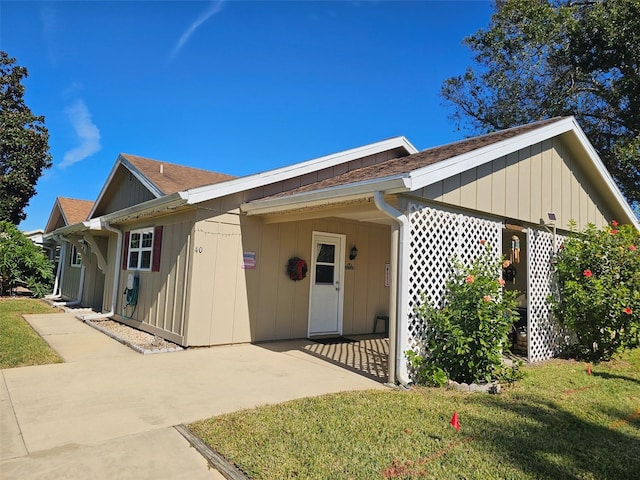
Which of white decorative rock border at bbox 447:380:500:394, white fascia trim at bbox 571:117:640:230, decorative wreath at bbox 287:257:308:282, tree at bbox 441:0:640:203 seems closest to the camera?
white decorative rock border at bbox 447:380:500:394

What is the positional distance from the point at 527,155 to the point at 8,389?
8437 mm

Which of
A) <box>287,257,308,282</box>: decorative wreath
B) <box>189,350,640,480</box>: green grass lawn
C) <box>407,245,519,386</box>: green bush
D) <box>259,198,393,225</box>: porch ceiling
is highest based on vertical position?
<box>259,198,393,225</box>: porch ceiling

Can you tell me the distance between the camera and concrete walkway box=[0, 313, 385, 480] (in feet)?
9.79

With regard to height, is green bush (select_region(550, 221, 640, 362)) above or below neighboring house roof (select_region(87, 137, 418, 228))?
below

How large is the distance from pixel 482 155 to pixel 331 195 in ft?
7.71

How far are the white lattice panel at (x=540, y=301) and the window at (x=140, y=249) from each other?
300 inches

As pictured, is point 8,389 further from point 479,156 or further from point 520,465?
point 479,156

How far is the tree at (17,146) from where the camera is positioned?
21766 millimetres

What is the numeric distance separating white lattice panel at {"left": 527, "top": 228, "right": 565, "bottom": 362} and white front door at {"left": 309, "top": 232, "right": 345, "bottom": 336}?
365 centimetres

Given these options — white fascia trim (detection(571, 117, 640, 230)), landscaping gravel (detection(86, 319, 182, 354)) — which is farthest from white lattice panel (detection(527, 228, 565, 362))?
landscaping gravel (detection(86, 319, 182, 354))

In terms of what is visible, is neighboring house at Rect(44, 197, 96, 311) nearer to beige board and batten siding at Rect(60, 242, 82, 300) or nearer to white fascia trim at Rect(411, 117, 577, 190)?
beige board and batten siding at Rect(60, 242, 82, 300)

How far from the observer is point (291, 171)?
825 centimetres

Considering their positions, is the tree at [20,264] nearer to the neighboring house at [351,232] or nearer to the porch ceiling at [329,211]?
the neighboring house at [351,232]

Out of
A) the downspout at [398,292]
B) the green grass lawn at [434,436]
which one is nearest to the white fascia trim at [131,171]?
the downspout at [398,292]
